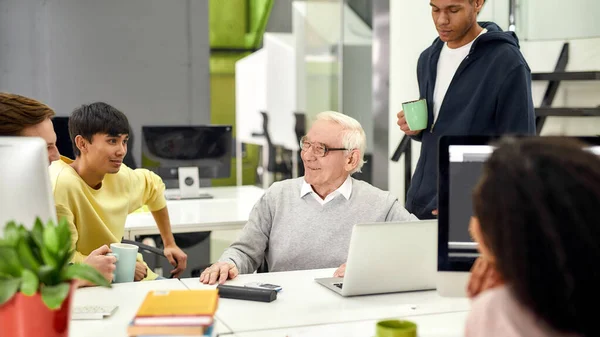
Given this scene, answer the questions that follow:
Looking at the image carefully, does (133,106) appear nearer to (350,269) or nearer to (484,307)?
(350,269)

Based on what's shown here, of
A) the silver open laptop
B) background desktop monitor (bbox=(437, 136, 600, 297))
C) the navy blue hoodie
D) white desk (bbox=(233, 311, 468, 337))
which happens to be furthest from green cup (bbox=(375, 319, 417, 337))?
the navy blue hoodie

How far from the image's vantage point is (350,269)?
191 centimetres

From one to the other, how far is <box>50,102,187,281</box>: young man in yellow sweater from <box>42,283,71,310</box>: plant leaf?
1.16 metres

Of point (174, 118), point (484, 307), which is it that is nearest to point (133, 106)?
point (174, 118)

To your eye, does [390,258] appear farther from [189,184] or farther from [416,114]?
[189,184]

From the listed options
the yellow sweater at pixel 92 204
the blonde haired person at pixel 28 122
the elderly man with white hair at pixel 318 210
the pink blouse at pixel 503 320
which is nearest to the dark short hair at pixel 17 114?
the blonde haired person at pixel 28 122

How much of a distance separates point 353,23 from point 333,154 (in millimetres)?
5423

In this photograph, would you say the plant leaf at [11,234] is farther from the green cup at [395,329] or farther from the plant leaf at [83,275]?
the green cup at [395,329]

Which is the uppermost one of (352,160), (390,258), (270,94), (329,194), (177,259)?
(270,94)

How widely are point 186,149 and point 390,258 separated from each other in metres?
2.86

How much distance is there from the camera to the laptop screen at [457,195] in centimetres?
167

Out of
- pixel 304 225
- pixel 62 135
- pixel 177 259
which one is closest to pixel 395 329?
pixel 304 225

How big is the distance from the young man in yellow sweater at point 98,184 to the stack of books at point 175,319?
46.4 inches

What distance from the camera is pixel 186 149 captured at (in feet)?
15.0
